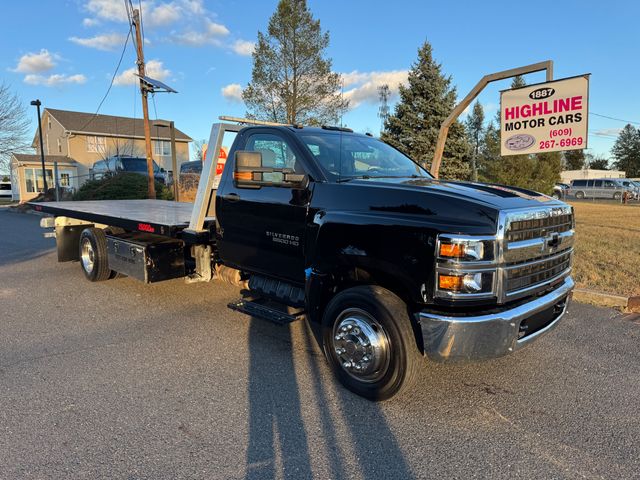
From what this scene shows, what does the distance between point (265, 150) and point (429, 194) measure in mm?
1991

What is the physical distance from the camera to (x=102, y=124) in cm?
4038

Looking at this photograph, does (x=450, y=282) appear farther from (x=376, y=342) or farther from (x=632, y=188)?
(x=632, y=188)

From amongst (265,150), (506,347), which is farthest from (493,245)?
(265,150)

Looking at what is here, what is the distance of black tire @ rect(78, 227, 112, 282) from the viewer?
23.4 feet

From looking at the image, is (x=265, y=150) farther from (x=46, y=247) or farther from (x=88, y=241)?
(x=46, y=247)

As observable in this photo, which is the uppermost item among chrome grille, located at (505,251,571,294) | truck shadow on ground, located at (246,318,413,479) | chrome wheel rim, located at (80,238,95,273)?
chrome grille, located at (505,251,571,294)

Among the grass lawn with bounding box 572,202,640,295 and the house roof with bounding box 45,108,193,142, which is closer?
the grass lawn with bounding box 572,202,640,295

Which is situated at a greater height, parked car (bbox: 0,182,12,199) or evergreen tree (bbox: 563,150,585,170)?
evergreen tree (bbox: 563,150,585,170)

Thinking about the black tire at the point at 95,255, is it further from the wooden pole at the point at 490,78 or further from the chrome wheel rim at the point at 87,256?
the wooden pole at the point at 490,78

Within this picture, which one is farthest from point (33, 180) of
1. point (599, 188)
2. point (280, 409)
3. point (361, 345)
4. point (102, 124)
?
point (599, 188)

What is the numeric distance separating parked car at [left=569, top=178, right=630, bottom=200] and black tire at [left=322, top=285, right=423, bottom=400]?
146 feet

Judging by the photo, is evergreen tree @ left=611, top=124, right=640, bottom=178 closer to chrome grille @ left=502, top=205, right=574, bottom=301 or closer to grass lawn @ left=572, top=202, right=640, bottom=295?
grass lawn @ left=572, top=202, right=640, bottom=295

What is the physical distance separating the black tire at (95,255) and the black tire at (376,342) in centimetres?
475

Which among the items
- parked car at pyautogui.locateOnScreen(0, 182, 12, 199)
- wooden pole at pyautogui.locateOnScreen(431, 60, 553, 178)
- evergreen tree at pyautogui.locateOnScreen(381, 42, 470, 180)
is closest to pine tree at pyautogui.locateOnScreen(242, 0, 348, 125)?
evergreen tree at pyautogui.locateOnScreen(381, 42, 470, 180)
